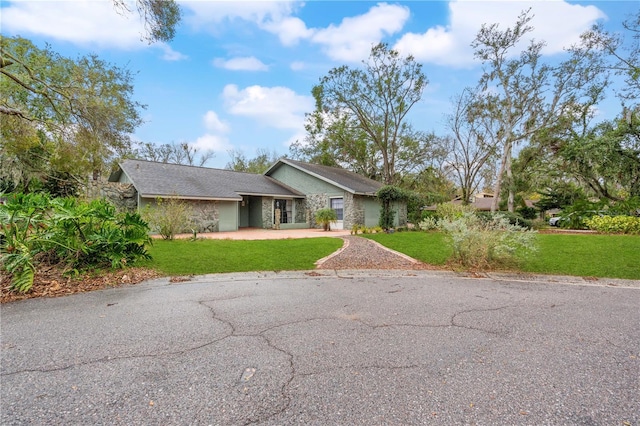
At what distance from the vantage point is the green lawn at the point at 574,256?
22.3ft

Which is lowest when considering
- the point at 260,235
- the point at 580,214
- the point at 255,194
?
the point at 260,235

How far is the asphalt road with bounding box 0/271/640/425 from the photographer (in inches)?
81.0

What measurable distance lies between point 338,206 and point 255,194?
4.99 meters

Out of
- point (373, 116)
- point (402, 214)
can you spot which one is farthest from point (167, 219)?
point (373, 116)

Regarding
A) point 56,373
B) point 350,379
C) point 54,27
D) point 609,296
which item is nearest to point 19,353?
point 56,373

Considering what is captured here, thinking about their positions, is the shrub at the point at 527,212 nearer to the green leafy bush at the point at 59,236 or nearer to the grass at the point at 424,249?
the grass at the point at 424,249

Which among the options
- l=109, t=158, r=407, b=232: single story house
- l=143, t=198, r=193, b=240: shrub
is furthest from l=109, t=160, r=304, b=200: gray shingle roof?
l=143, t=198, r=193, b=240: shrub

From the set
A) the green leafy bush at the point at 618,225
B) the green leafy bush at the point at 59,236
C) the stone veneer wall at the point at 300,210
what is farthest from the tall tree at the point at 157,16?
the green leafy bush at the point at 618,225

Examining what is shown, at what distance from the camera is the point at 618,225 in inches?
545

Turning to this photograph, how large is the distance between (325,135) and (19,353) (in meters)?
25.6

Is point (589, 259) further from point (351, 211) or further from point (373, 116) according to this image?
point (373, 116)

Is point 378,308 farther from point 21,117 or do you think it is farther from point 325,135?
point 325,135

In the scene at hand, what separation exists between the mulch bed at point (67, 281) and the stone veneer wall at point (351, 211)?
13.0m

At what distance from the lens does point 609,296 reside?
5.04 metres
